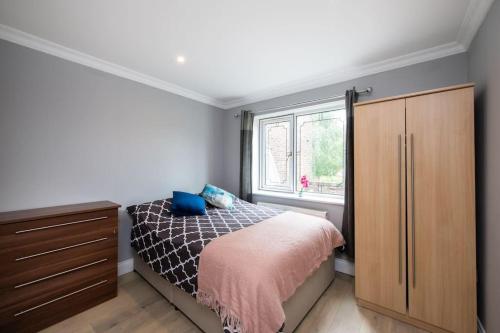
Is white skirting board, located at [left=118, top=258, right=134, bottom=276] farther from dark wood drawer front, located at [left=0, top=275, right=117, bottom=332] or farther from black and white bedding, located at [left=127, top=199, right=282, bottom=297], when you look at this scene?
dark wood drawer front, located at [left=0, top=275, right=117, bottom=332]

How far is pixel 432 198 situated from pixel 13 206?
11.8 feet

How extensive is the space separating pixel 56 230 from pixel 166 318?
3.94ft

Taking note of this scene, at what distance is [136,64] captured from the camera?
246cm

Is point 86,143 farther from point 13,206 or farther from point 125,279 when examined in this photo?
point 125,279

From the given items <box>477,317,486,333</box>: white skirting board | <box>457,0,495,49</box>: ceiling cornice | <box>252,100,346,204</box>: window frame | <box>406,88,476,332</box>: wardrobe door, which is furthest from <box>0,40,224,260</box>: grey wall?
<box>477,317,486,333</box>: white skirting board

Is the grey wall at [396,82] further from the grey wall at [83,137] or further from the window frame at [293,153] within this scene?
the grey wall at [83,137]

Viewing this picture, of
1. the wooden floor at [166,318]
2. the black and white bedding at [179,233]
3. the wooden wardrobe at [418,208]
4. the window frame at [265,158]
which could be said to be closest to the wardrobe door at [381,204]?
the wooden wardrobe at [418,208]

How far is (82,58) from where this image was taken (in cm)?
225

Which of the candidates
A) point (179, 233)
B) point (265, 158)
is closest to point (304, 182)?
point (265, 158)

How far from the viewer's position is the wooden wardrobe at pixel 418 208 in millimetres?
1570

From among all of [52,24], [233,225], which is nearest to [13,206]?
[52,24]

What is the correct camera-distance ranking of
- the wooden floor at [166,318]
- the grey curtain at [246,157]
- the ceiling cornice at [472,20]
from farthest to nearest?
the grey curtain at [246,157]
the wooden floor at [166,318]
the ceiling cornice at [472,20]

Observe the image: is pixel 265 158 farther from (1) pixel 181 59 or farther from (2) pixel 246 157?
(1) pixel 181 59

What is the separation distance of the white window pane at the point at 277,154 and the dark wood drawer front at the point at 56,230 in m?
2.33
